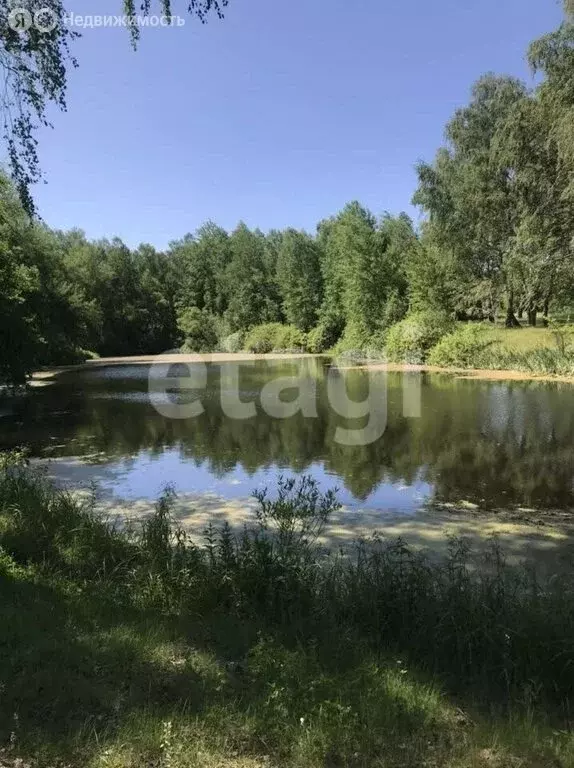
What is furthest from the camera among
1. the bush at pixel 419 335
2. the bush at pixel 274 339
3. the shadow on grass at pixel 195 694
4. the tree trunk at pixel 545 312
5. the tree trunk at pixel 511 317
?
the bush at pixel 274 339

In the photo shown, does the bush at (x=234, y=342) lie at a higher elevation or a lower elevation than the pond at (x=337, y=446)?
higher

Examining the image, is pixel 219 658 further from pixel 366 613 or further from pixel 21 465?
pixel 21 465

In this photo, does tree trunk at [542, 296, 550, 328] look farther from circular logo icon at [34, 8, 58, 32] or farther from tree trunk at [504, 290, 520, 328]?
circular logo icon at [34, 8, 58, 32]

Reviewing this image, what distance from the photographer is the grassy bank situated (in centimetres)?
280

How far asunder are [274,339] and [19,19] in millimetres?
56992

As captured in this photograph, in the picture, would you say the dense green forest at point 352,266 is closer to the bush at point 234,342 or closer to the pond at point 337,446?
the bush at point 234,342

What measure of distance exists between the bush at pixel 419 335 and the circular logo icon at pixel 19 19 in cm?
3441

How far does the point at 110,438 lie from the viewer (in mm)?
16891

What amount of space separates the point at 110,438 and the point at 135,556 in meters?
11.5

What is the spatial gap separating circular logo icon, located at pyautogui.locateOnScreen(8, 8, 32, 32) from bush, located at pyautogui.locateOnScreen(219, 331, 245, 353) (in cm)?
5957

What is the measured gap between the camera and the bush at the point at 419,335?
128 feet

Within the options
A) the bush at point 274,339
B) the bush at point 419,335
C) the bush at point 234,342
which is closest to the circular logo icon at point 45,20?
the bush at point 419,335

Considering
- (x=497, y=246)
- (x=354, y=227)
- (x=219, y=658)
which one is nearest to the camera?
(x=219, y=658)

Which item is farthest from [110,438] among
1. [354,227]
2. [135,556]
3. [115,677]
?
[354,227]
